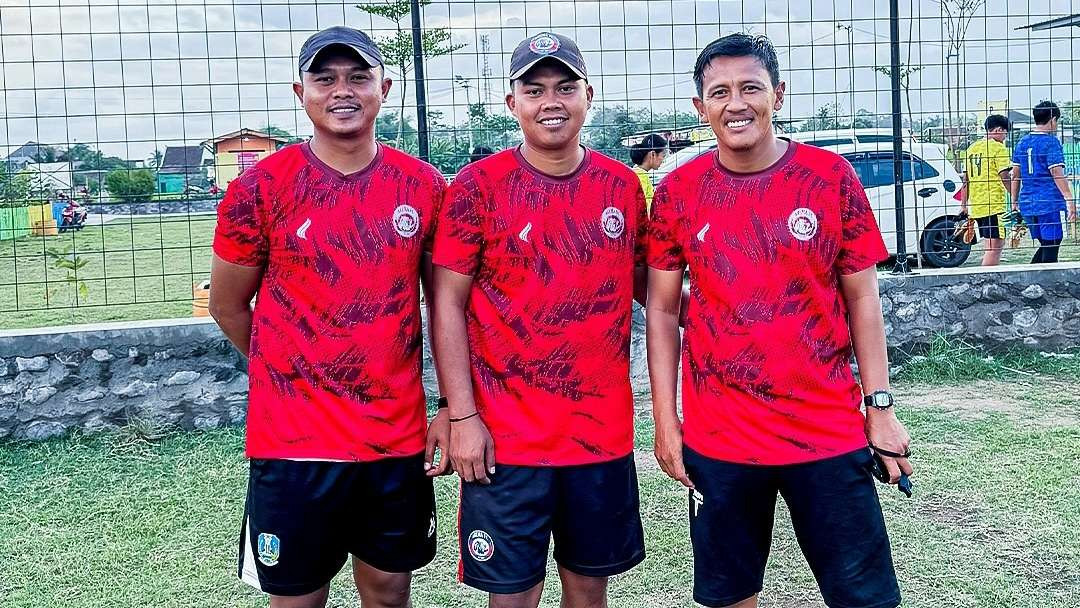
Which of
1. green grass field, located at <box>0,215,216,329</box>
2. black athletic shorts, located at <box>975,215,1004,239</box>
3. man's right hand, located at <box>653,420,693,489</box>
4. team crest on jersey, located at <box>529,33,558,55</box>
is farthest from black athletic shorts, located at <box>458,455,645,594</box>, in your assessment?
black athletic shorts, located at <box>975,215,1004,239</box>

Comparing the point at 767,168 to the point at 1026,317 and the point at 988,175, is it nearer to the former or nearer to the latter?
the point at 1026,317

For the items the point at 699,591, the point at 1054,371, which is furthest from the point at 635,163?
the point at 699,591

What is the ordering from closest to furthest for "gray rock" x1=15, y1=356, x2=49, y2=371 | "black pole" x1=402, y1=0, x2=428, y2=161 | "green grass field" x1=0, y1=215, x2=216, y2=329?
"gray rock" x1=15, y1=356, x2=49, y2=371
"black pole" x1=402, y1=0, x2=428, y2=161
"green grass field" x1=0, y1=215, x2=216, y2=329

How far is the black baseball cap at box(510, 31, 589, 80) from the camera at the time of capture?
274 cm

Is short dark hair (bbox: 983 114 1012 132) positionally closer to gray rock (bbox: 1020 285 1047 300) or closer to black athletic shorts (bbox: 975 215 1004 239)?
black athletic shorts (bbox: 975 215 1004 239)

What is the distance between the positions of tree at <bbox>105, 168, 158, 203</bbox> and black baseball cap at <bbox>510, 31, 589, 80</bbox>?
3.85 metres

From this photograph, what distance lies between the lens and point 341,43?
108 inches

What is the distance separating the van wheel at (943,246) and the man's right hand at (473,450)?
210 inches

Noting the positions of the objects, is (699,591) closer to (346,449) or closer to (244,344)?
(346,449)

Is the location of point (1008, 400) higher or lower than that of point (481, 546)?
lower

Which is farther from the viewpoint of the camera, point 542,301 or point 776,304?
point 542,301

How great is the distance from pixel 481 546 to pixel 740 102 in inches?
53.7

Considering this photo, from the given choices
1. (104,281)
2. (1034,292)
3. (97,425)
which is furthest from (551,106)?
(104,281)

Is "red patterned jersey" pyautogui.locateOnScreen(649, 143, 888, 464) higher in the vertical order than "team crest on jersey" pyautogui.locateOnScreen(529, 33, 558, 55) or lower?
lower
